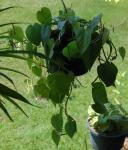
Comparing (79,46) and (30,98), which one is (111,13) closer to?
(30,98)

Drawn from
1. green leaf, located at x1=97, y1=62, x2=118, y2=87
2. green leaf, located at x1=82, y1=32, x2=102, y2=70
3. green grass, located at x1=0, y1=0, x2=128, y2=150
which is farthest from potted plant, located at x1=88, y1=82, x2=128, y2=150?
green leaf, located at x1=82, y1=32, x2=102, y2=70

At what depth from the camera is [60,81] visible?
1.57 m

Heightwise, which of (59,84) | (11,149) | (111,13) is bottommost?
(11,149)

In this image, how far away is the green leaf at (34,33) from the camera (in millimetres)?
1655

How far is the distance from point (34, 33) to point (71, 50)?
186 mm

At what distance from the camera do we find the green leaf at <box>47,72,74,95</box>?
1569 mm

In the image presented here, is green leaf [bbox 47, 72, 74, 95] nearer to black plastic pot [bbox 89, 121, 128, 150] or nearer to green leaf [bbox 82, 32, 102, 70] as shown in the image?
green leaf [bbox 82, 32, 102, 70]

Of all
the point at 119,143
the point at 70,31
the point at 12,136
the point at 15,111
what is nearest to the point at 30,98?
the point at 15,111

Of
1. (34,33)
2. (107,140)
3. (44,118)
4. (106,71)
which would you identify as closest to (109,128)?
(107,140)

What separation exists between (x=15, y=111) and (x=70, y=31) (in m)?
2.26

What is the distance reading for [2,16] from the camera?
6.04 metres

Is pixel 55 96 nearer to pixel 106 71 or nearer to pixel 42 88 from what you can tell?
pixel 42 88

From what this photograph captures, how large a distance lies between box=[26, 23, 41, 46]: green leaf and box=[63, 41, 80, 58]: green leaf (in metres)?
0.14

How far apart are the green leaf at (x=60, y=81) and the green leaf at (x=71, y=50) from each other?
0.07 meters
